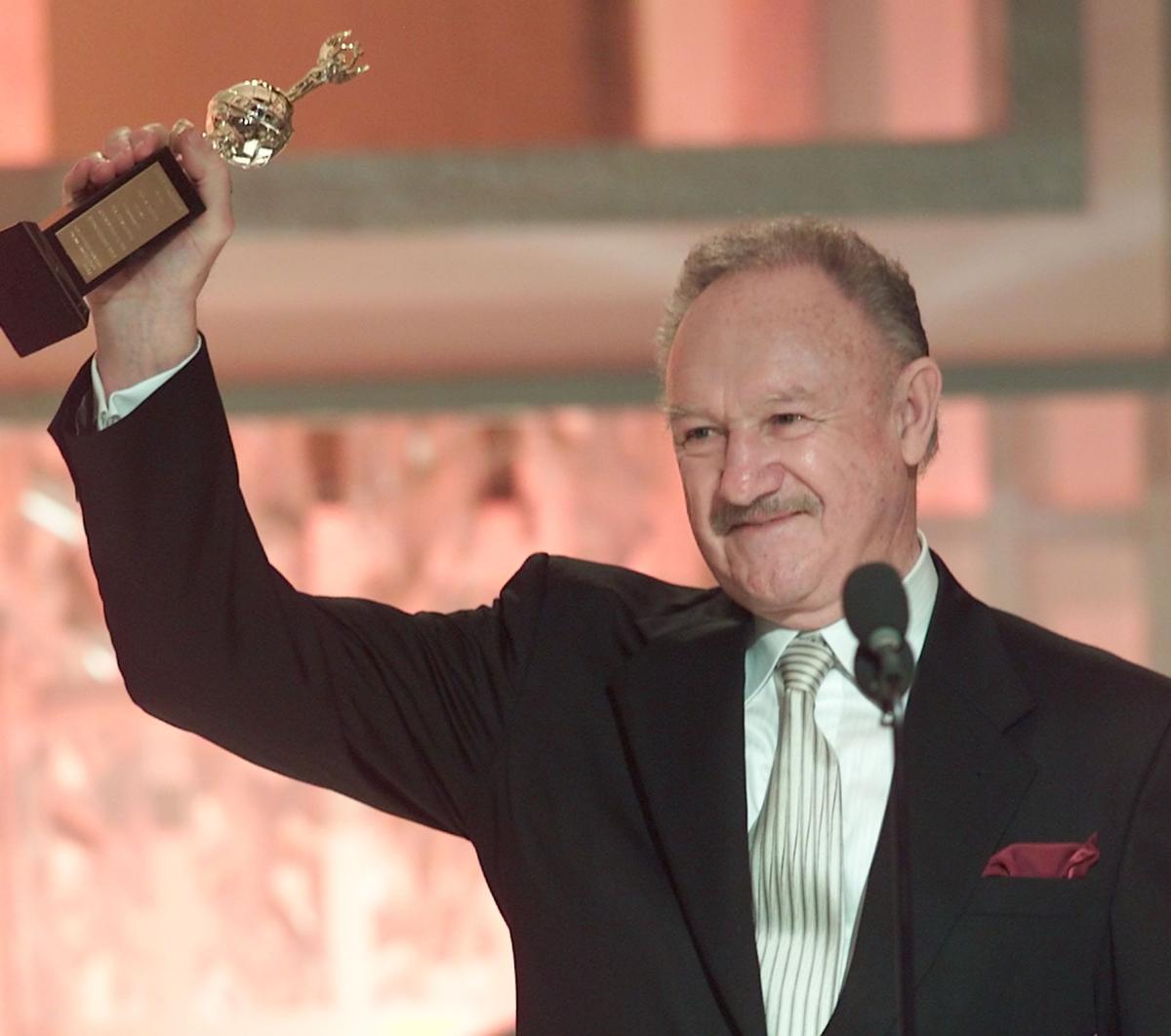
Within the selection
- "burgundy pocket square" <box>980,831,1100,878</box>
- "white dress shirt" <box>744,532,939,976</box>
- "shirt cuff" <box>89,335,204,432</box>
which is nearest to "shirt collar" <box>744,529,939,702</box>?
"white dress shirt" <box>744,532,939,976</box>

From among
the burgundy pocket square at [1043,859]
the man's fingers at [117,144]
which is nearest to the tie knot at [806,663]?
the burgundy pocket square at [1043,859]

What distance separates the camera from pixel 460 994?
3775 millimetres

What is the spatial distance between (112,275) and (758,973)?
82 cm

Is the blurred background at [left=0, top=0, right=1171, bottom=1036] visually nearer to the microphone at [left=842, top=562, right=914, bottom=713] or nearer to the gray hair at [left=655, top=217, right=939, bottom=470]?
the gray hair at [left=655, top=217, right=939, bottom=470]

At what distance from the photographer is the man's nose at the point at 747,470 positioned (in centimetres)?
169

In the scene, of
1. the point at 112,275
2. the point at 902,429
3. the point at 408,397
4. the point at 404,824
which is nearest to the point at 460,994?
the point at 404,824

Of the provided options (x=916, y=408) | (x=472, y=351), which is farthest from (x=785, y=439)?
(x=472, y=351)

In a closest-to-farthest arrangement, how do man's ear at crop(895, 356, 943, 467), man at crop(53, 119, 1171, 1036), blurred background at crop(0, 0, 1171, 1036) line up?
man at crop(53, 119, 1171, 1036) → man's ear at crop(895, 356, 943, 467) → blurred background at crop(0, 0, 1171, 1036)

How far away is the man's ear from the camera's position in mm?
1816

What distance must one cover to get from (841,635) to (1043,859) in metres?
0.29

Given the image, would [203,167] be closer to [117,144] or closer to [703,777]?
[117,144]

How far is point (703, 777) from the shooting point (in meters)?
1.73

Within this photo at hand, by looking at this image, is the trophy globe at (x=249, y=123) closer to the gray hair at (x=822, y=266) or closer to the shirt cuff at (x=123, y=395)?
the shirt cuff at (x=123, y=395)

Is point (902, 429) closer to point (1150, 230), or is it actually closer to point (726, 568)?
point (726, 568)
